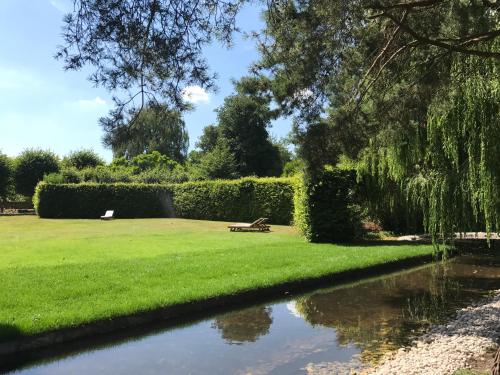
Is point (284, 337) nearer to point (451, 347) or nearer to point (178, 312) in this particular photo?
point (178, 312)

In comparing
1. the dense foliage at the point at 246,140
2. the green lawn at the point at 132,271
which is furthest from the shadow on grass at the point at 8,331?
the dense foliage at the point at 246,140

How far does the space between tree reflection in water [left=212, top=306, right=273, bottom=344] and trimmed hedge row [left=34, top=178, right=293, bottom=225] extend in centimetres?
1877

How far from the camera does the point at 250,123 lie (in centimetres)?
4831

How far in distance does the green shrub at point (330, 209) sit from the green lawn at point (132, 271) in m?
0.94

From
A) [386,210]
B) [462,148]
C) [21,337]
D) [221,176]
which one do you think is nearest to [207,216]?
[221,176]

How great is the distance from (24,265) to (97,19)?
27.7ft

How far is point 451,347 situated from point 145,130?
16.0ft

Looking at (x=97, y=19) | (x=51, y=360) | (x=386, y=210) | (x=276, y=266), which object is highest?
(x=97, y=19)

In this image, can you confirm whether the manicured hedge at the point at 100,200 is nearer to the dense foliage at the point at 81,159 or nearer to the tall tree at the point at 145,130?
the dense foliage at the point at 81,159

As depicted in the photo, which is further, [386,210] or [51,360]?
[386,210]

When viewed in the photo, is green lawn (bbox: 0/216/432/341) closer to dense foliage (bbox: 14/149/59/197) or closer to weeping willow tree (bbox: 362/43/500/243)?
weeping willow tree (bbox: 362/43/500/243)

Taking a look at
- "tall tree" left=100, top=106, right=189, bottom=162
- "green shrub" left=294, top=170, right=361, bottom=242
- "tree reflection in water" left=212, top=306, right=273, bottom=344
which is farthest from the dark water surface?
"green shrub" left=294, top=170, right=361, bottom=242

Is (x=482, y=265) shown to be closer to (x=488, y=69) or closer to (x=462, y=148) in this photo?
(x=462, y=148)

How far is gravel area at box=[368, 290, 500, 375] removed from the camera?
18.3 ft
